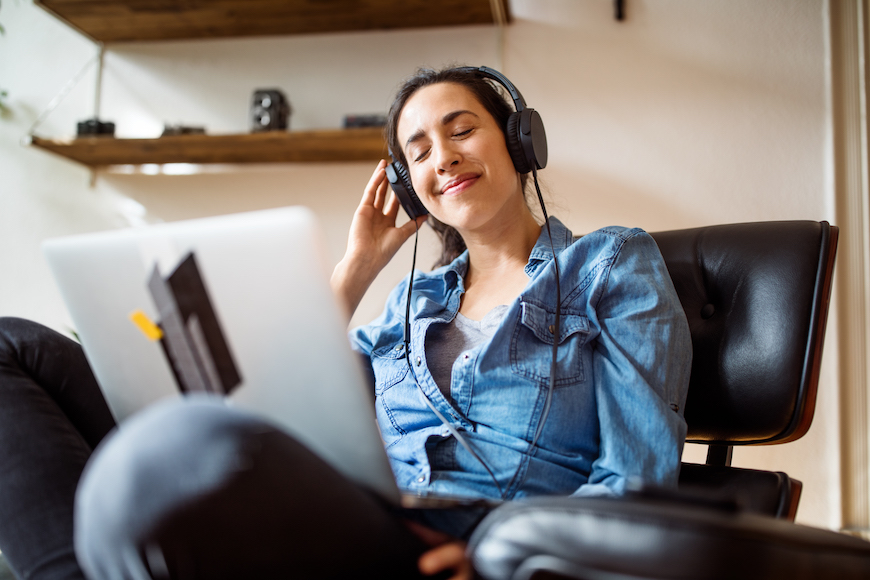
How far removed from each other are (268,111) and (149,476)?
1.79 meters

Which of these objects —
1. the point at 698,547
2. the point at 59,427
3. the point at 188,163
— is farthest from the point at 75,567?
the point at 188,163

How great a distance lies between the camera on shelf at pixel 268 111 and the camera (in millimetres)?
2045

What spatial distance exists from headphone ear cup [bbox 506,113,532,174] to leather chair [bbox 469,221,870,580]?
295 millimetres

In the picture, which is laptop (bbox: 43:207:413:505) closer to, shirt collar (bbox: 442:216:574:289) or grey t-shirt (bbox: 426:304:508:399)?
grey t-shirt (bbox: 426:304:508:399)

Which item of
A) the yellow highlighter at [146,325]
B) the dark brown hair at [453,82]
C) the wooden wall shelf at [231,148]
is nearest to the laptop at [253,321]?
the yellow highlighter at [146,325]

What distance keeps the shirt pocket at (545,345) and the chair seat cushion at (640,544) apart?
43 cm

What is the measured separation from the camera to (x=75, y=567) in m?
0.61

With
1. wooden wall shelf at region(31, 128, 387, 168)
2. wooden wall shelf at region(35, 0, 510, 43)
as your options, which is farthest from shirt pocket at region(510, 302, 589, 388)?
wooden wall shelf at region(35, 0, 510, 43)

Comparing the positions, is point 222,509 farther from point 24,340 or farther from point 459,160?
point 459,160

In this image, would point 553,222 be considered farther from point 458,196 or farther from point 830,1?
point 830,1

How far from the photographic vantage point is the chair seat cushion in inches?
16.5

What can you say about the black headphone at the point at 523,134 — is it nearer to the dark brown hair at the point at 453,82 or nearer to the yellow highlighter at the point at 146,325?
the dark brown hair at the point at 453,82

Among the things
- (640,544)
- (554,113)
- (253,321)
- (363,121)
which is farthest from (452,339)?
(554,113)

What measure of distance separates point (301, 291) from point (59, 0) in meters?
2.11
